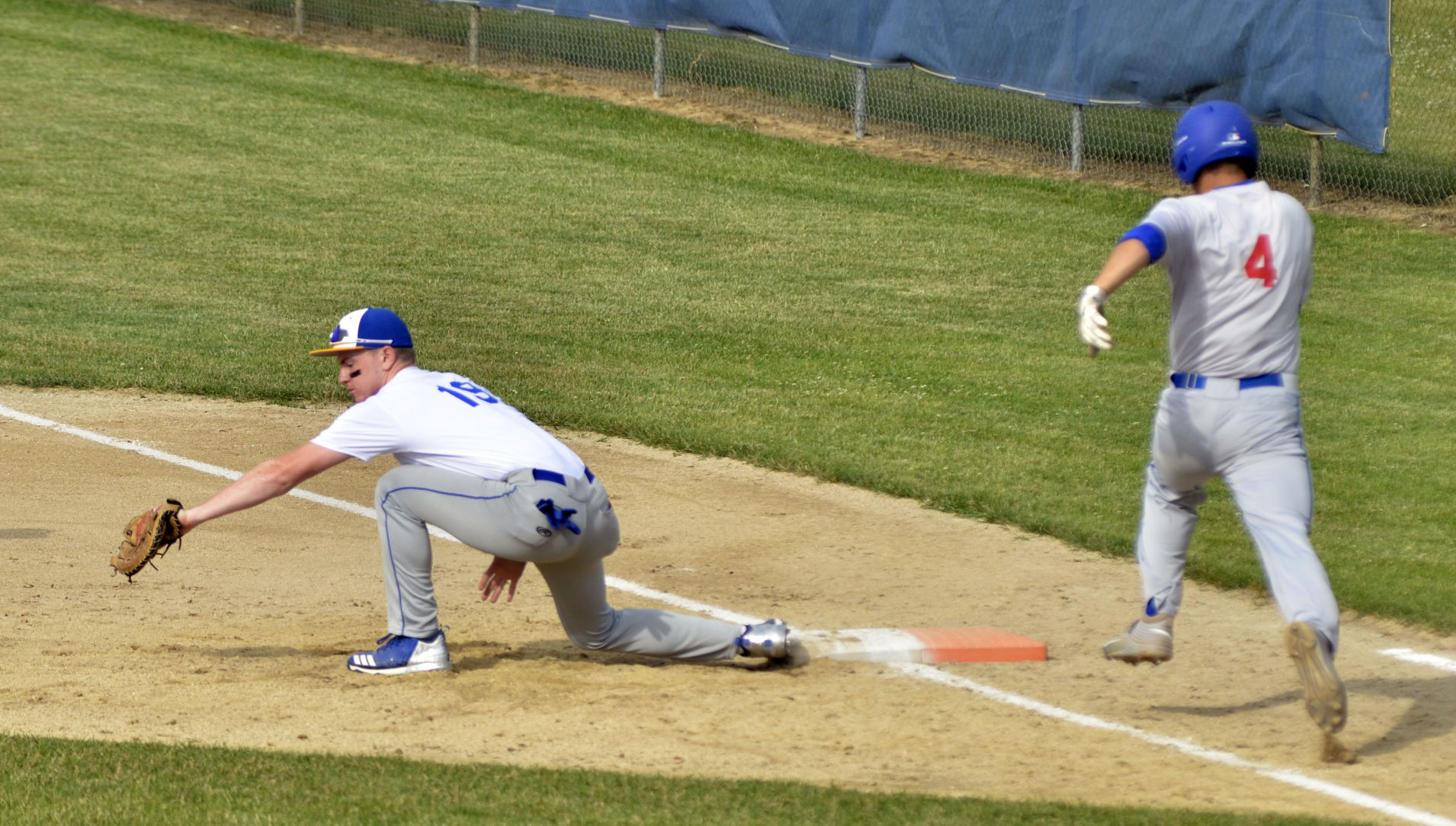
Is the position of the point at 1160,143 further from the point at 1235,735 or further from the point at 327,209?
the point at 1235,735

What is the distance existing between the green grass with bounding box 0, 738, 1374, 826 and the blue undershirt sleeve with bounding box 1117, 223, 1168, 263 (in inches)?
67.3

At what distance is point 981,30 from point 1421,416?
25.7ft

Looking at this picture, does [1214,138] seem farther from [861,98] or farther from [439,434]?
[861,98]

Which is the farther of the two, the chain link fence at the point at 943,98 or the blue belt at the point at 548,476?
the chain link fence at the point at 943,98

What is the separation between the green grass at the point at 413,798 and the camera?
14.8 ft

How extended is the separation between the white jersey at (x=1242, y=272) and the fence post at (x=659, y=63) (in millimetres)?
14581

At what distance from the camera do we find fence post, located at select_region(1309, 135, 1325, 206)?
1489cm

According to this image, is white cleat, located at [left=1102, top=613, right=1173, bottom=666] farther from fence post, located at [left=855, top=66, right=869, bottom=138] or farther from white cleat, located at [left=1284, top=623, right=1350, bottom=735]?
fence post, located at [left=855, top=66, right=869, bottom=138]

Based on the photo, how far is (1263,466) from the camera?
16.7ft

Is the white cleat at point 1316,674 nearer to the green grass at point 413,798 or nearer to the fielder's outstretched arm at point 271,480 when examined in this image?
the green grass at point 413,798

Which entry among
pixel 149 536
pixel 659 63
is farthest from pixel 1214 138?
pixel 659 63

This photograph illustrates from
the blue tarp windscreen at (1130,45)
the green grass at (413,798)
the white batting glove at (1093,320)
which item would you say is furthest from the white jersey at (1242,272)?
the blue tarp windscreen at (1130,45)

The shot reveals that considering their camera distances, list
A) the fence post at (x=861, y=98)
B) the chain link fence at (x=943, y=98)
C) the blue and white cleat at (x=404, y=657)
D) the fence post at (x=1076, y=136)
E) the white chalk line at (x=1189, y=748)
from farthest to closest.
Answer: the fence post at (x=861, y=98) < the fence post at (x=1076, y=136) < the chain link fence at (x=943, y=98) < the blue and white cleat at (x=404, y=657) < the white chalk line at (x=1189, y=748)

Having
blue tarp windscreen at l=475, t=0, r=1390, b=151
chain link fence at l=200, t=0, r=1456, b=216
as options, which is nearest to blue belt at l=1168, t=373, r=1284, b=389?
blue tarp windscreen at l=475, t=0, r=1390, b=151
